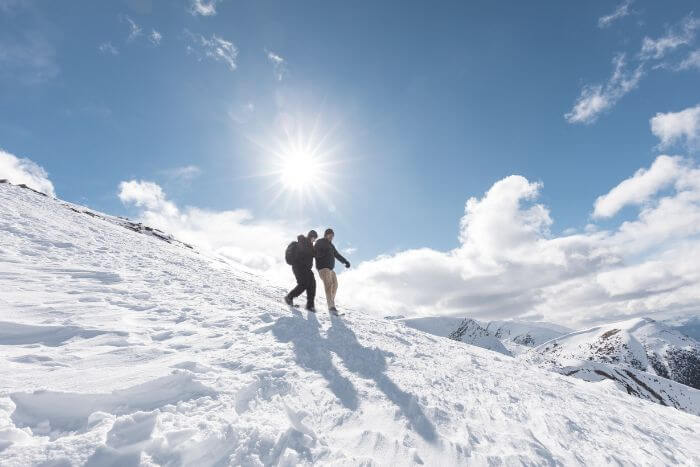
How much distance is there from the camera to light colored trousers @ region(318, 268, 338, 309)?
41.1 feet

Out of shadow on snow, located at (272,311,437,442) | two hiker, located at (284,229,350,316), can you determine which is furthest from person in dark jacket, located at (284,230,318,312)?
shadow on snow, located at (272,311,437,442)

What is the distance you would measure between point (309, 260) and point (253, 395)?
7.85 metres

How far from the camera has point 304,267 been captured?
12.7 meters

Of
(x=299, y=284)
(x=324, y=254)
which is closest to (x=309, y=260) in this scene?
(x=324, y=254)

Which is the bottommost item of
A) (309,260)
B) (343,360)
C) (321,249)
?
(343,360)

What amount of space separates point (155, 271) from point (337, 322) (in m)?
6.14

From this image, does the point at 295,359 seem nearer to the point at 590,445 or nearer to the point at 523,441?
the point at 523,441

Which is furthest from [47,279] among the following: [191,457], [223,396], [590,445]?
[590,445]

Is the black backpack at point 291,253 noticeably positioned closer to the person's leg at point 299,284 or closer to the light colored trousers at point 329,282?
the person's leg at point 299,284

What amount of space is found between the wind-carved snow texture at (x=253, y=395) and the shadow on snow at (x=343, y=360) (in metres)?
0.04

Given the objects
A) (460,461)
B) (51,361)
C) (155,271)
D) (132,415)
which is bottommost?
(460,461)

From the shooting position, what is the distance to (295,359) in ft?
22.1

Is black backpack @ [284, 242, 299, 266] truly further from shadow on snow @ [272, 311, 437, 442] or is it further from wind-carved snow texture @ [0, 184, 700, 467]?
wind-carved snow texture @ [0, 184, 700, 467]

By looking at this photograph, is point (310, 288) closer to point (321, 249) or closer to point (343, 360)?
point (321, 249)
